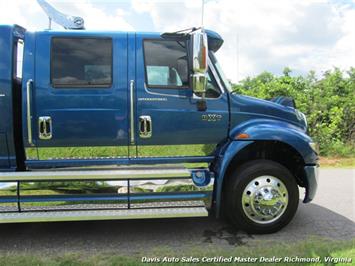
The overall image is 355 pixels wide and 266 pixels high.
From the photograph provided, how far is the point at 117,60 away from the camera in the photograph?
450 centimetres

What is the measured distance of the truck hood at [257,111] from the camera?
4.71 meters

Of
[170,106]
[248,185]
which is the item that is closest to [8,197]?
[170,106]

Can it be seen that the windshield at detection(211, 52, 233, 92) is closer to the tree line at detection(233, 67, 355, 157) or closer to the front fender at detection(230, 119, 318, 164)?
the front fender at detection(230, 119, 318, 164)

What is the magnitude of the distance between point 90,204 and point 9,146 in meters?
1.17

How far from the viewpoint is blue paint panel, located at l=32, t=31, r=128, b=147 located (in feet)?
14.4

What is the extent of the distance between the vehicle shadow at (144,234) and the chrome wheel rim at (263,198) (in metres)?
0.29

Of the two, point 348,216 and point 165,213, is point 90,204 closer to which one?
point 165,213

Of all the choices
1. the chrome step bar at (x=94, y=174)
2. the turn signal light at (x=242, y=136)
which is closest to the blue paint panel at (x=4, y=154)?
the chrome step bar at (x=94, y=174)

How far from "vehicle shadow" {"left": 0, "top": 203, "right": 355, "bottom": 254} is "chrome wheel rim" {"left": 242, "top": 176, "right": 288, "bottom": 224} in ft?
0.95

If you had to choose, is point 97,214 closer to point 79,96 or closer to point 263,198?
point 79,96

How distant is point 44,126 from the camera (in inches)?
172

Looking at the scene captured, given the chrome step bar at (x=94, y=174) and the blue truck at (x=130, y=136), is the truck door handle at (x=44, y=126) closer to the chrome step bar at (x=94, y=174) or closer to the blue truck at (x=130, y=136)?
the blue truck at (x=130, y=136)

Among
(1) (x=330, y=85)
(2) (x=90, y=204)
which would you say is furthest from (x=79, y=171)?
(1) (x=330, y=85)

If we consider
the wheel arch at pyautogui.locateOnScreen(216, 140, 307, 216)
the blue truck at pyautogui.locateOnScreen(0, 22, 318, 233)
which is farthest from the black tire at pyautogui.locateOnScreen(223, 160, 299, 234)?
the wheel arch at pyautogui.locateOnScreen(216, 140, 307, 216)
